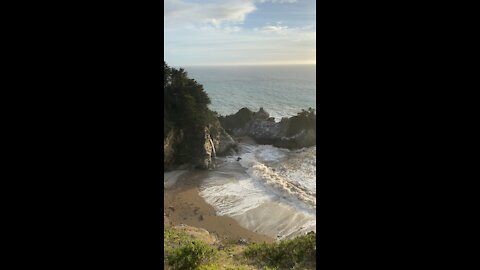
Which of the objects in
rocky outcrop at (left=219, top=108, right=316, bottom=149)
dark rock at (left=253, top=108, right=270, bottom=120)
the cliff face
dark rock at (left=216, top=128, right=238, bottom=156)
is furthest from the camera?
dark rock at (left=253, top=108, right=270, bottom=120)

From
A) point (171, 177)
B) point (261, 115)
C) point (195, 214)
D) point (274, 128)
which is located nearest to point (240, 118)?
point (261, 115)

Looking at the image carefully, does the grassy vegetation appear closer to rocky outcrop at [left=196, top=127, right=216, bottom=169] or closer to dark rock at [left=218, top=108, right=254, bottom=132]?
rocky outcrop at [left=196, top=127, right=216, bottom=169]

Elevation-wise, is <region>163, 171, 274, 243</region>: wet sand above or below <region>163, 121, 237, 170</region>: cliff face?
below

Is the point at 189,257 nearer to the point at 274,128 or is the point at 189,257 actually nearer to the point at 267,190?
the point at 267,190

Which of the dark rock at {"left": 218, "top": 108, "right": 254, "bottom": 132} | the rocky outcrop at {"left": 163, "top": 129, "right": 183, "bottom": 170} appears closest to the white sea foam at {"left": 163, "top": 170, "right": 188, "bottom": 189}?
the rocky outcrop at {"left": 163, "top": 129, "right": 183, "bottom": 170}

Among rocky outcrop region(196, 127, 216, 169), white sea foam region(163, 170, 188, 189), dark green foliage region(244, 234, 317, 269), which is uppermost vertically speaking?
rocky outcrop region(196, 127, 216, 169)

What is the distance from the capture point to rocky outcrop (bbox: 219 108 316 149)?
14812 mm
